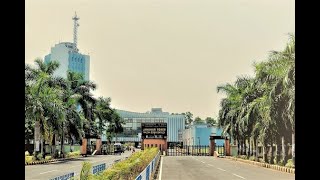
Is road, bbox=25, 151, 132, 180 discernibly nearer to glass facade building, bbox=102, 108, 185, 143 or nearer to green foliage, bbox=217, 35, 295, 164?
green foliage, bbox=217, 35, 295, 164

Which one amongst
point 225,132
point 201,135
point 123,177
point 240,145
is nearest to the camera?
point 123,177

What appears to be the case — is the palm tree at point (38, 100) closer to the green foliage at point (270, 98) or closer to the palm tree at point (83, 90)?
the palm tree at point (83, 90)

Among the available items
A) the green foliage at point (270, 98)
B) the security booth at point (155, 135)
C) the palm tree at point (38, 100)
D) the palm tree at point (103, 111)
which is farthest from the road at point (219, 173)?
the palm tree at point (103, 111)

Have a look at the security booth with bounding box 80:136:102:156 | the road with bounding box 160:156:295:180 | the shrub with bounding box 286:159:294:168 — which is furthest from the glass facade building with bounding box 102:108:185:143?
the shrub with bounding box 286:159:294:168

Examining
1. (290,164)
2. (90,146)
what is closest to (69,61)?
(90,146)

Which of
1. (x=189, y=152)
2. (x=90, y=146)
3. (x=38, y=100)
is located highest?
(x=38, y=100)

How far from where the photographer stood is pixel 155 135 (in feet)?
239

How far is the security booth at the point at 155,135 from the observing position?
7225cm

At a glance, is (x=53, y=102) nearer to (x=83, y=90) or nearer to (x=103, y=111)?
(x=83, y=90)

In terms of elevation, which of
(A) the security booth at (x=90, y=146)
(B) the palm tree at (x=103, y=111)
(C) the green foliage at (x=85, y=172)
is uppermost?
(B) the palm tree at (x=103, y=111)
